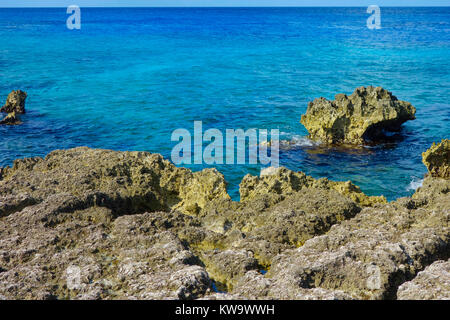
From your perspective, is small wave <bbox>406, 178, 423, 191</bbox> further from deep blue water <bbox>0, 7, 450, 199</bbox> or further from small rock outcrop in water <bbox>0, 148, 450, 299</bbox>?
small rock outcrop in water <bbox>0, 148, 450, 299</bbox>

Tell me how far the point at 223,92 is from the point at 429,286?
3318cm

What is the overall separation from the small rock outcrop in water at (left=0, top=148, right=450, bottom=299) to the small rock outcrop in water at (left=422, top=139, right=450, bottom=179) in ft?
26.5

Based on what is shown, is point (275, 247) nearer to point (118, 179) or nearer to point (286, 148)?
point (118, 179)

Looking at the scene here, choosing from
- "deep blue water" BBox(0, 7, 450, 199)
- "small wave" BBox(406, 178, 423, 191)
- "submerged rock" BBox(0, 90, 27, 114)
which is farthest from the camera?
"submerged rock" BBox(0, 90, 27, 114)

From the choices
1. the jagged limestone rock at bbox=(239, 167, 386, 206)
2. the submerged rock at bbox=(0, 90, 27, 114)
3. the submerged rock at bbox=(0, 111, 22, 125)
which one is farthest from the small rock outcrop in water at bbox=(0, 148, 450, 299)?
the submerged rock at bbox=(0, 90, 27, 114)

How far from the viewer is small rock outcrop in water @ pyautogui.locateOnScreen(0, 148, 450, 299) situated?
6.01 m

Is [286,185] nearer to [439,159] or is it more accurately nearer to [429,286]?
[429,286]

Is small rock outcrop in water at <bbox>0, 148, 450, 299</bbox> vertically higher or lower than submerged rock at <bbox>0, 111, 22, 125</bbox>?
higher

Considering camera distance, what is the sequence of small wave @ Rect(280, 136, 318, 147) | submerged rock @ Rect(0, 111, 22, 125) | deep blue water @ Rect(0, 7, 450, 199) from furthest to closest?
submerged rock @ Rect(0, 111, 22, 125), small wave @ Rect(280, 136, 318, 147), deep blue water @ Rect(0, 7, 450, 199)

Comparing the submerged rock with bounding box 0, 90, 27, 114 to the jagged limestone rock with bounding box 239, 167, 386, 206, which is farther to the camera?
the submerged rock with bounding box 0, 90, 27, 114

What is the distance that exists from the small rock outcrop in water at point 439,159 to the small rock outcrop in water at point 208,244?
807 cm

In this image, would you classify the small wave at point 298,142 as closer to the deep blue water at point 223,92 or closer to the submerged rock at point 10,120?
the deep blue water at point 223,92
